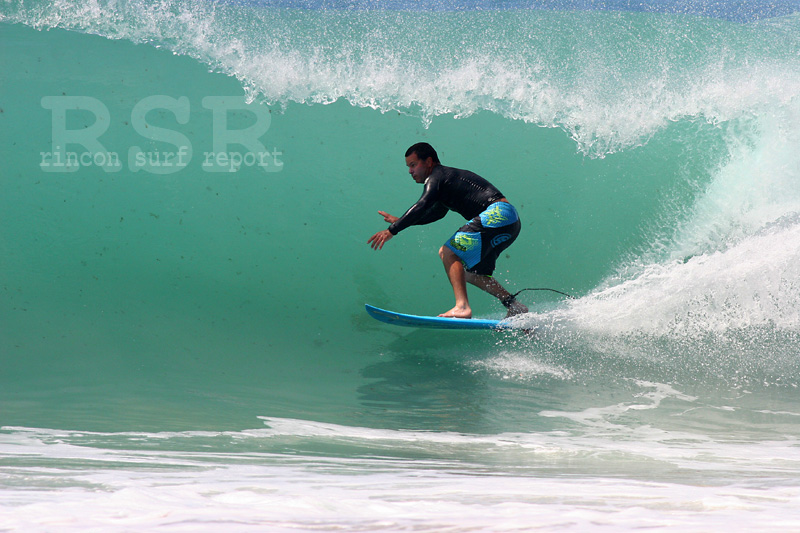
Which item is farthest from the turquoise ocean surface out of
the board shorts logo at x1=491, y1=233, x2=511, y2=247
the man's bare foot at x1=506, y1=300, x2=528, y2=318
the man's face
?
the man's face

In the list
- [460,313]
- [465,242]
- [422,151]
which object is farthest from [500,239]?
[422,151]

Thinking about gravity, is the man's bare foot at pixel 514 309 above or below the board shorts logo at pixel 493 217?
below

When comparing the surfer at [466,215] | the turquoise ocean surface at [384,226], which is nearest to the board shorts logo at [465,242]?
the surfer at [466,215]

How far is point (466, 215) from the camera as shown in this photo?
4.47m

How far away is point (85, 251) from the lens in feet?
17.8

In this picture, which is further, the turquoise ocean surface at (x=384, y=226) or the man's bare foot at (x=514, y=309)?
the man's bare foot at (x=514, y=309)

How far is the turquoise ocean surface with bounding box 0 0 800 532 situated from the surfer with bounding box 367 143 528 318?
50 centimetres

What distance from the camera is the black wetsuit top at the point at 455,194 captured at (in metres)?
4.29

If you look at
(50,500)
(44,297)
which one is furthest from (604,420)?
(44,297)

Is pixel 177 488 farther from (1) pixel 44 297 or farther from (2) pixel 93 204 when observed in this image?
(2) pixel 93 204

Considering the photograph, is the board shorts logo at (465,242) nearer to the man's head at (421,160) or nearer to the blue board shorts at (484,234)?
the blue board shorts at (484,234)

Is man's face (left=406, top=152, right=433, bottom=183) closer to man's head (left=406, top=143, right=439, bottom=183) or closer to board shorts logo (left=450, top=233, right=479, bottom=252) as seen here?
man's head (left=406, top=143, right=439, bottom=183)

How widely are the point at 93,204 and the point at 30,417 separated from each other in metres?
2.78

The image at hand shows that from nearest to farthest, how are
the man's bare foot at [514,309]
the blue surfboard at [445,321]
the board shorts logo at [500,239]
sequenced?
1. the blue surfboard at [445,321]
2. the board shorts logo at [500,239]
3. the man's bare foot at [514,309]
